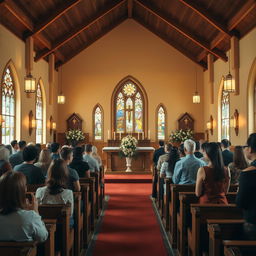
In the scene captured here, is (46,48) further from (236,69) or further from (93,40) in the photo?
(236,69)

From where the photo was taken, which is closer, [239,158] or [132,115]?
[239,158]

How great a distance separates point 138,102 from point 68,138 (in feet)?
12.2

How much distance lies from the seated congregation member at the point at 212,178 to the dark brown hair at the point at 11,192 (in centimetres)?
206

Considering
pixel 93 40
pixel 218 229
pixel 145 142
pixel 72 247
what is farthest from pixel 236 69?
pixel 218 229

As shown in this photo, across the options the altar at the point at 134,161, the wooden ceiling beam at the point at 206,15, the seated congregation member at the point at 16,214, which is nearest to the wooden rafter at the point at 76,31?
the wooden ceiling beam at the point at 206,15

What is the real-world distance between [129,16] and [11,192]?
51.6ft

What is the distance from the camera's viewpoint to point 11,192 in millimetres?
2506

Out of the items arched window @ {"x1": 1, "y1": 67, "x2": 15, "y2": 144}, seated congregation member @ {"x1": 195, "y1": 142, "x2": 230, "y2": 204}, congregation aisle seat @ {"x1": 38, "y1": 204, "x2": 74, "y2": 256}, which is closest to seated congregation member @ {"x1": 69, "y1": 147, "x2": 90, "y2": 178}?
congregation aisle seat @ {"x1": 38, "y1": 204, "x2": 74, "y2": 256}

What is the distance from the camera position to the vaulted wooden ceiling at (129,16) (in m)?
11.2

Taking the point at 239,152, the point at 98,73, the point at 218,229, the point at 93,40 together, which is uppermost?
the point at 93,40

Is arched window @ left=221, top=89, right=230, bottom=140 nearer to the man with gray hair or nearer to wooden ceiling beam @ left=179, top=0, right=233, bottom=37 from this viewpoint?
wooden ceiling beam @ left=179, top=0, right=233, bottom=37

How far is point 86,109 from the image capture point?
17.7 m

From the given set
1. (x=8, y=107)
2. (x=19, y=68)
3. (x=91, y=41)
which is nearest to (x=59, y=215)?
(x=8, y=107)

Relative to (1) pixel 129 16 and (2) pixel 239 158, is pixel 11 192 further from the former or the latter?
(1) pixel 129 16
